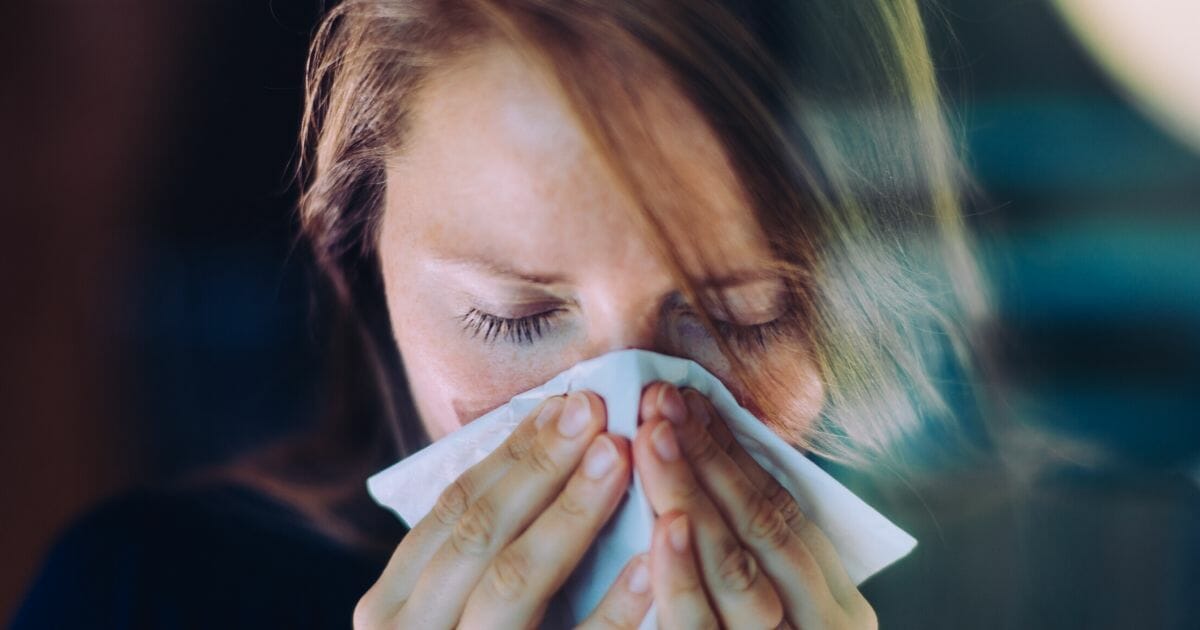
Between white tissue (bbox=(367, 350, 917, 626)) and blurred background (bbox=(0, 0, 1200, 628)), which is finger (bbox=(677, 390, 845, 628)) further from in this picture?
blurred background (bbox=(0, 0, 1200, 628))

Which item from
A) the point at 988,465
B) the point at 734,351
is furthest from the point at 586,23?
the point at 988,465

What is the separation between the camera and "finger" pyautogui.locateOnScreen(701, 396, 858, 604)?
74 cm

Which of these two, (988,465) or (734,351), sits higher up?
(734,351)

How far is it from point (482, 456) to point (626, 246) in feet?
0.69

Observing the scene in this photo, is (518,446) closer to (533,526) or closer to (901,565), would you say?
(533,526)

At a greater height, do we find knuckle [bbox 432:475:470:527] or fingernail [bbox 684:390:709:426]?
fingernail [bbox 684:390:709:426]

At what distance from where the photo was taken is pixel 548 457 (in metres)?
0.70

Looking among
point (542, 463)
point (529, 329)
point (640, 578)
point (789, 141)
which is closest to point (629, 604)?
point (640, 578)

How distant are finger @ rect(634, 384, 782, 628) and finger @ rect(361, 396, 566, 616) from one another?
80mm

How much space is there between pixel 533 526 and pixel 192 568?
35cm

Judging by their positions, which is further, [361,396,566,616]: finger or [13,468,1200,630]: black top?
[13,468,1200,630]: black top

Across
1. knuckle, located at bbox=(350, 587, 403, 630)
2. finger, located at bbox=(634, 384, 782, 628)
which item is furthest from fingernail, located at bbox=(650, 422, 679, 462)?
knuckle, located at bbox=(350, 587, 403, 630)

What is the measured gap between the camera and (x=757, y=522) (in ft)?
2.36

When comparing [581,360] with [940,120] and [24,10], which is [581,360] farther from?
[24,10]
